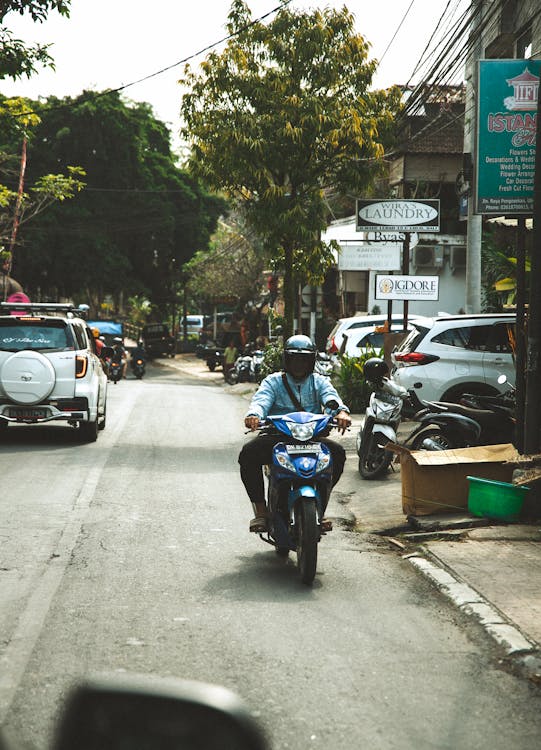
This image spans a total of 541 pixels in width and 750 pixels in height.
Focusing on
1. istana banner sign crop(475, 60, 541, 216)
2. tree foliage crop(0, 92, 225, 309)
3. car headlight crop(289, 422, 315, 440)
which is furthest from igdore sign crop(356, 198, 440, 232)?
tree foliage crop(0, 92, 225, 309)

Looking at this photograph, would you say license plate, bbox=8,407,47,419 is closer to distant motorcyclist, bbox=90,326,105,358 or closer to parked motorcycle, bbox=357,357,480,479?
distant motorcyclist, bbox=90,326,105,358

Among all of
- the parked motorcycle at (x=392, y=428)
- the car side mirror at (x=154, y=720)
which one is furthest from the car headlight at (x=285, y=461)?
the car side mirror at (x=154, y=720)

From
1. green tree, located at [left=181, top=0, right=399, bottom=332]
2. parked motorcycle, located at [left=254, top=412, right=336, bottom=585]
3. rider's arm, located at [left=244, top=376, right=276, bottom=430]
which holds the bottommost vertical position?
parked motorcycle, located at [left=254, top=412, right=336, bottom=585]

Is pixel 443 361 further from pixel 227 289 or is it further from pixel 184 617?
pixel 227 289

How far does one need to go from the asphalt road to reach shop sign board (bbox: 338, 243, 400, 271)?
34.5 feet

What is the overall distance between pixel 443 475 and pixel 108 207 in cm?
4094

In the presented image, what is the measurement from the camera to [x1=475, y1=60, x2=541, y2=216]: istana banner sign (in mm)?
9453

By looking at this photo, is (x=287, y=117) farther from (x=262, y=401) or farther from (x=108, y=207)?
(x=108, y=207)

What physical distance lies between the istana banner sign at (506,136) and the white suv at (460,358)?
5.19 meters

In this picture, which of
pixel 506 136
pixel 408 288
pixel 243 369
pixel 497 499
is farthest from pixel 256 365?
pixel 497 499

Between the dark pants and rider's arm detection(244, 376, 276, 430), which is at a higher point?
rider's arm detection(244, 376, 276, 430)

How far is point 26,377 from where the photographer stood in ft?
45.2

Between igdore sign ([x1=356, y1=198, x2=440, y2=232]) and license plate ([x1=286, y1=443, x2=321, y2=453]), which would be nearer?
license plate ([x1=286, y1=443, x2=321, y2=453])

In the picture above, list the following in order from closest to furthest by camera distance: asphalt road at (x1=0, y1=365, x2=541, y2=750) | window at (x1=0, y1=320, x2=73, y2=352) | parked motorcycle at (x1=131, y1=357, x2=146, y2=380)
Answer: asphalt road at (x1=0, y1=365, x2=541, y2=750) → window at (x1=0, y1=320, x2=73, y2=352) → parked motorcycle at (x1=131, y1=357, x2=146, y2=380)
